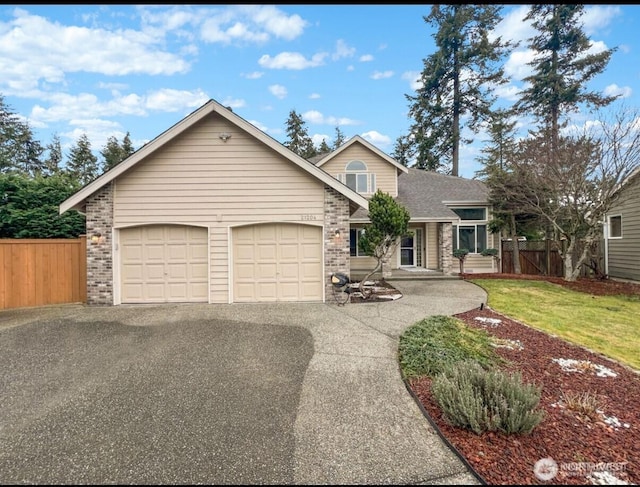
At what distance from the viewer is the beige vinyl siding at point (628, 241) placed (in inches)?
542

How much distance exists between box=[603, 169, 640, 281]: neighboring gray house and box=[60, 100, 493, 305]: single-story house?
1245 centimetres

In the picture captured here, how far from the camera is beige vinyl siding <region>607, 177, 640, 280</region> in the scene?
13.8 m

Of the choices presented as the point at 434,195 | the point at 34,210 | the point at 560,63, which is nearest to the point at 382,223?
the point at 434,195

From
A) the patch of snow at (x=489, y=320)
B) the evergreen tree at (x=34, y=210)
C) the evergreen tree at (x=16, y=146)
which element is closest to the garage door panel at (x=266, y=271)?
the patch of snow at (x=489, y=320)

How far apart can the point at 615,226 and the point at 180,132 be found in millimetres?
19159

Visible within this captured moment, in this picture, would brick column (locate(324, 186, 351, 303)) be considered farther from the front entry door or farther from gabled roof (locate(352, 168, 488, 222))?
the front entry door

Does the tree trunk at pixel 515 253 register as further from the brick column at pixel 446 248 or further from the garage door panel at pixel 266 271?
the garage door panel at pixel 266 271

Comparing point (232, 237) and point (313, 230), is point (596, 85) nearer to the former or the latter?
point (313, 230)

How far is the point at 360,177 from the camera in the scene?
52.7 ft

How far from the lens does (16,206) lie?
11.0m

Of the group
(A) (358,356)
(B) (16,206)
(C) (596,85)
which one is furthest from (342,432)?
(C) (596,85)

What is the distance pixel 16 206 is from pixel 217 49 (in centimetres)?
851

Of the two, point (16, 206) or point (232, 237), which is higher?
point (16, 206)

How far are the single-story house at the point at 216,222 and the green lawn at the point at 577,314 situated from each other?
5.10 meters
